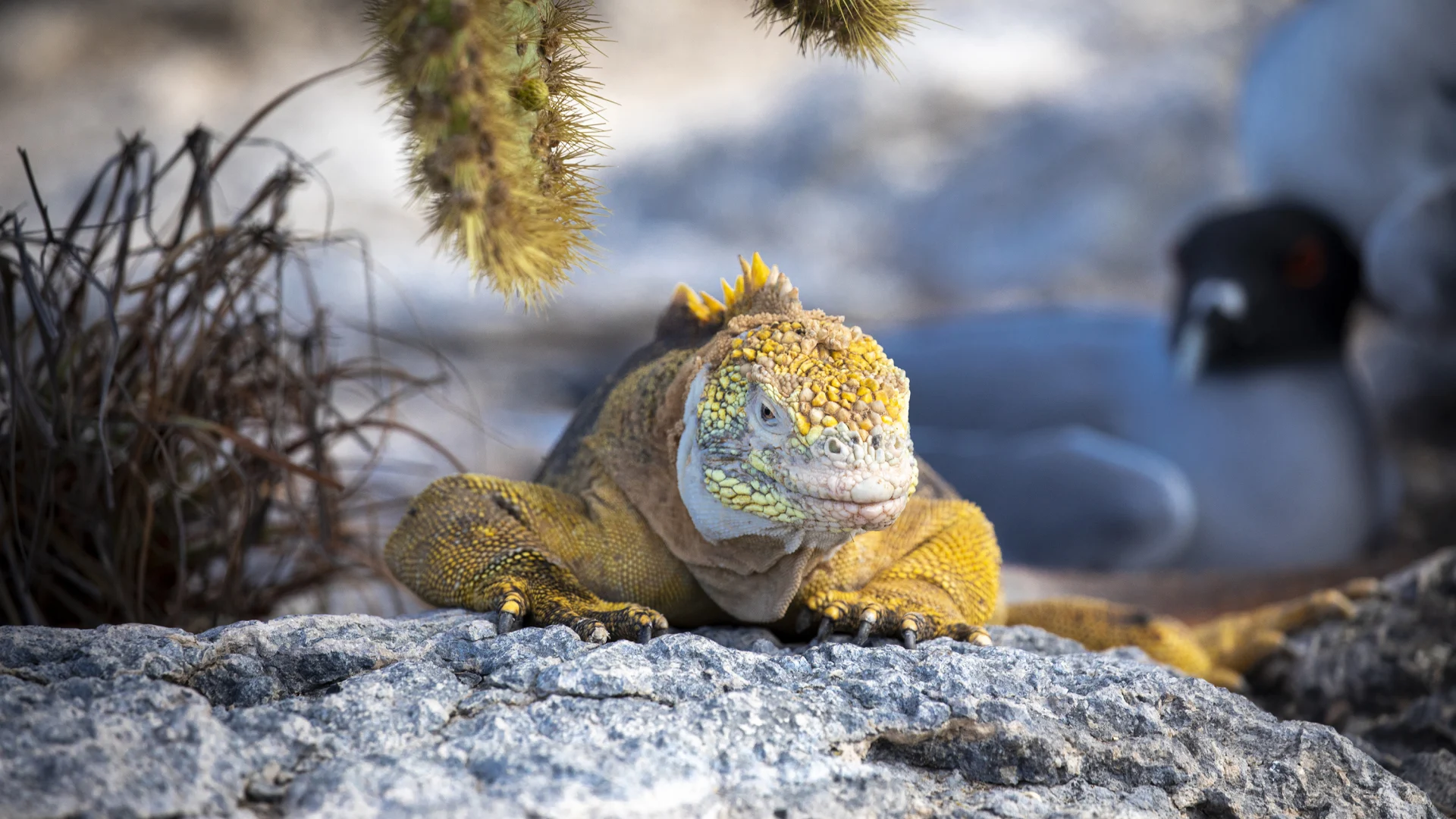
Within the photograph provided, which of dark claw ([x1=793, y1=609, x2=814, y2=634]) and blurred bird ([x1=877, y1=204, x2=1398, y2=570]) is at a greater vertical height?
blurred bird ([x1=877, y1=204, x2=1398, y2=570])

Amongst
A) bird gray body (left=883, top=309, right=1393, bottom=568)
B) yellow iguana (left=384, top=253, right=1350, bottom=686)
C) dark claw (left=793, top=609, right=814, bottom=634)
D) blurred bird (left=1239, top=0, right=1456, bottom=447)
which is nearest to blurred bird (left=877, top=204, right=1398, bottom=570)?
bird gray body (left=883, top=309, right=1393, bottom=568)

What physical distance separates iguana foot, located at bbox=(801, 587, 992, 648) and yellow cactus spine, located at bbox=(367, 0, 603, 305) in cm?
81

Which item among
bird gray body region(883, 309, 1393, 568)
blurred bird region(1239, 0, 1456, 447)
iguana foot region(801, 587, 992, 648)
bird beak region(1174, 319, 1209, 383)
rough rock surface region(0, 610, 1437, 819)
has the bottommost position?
rough rock surface region(0, 610, 1437, 819)

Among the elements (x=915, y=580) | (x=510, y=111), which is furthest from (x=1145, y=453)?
(x=510, y=111)

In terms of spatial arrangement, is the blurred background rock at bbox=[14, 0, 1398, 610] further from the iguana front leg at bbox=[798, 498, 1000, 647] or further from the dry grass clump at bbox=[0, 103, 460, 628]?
the iguana front leg at bbox=[798, 498, 1000, 647]

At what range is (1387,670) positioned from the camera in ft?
10.3

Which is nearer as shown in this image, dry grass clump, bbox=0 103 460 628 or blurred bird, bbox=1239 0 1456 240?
dry grass clump, bbox=0 103 460 628

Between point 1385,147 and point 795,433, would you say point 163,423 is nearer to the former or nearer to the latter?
point 795,433

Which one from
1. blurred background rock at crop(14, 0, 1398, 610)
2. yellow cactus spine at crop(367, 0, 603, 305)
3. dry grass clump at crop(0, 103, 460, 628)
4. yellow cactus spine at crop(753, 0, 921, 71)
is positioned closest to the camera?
yellow cactus spine at crop(367, 0, 603, 305)

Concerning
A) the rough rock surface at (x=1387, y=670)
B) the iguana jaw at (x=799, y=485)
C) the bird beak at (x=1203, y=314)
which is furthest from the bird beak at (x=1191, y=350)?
the iguana jaw at (x=799, y=485)

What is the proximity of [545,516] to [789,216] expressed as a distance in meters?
8.27

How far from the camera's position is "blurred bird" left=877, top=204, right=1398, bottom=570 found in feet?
21.3

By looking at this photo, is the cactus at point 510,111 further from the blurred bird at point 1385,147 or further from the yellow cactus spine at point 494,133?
the blurred bird at point 1385,147

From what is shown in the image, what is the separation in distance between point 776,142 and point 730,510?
29.5ft
